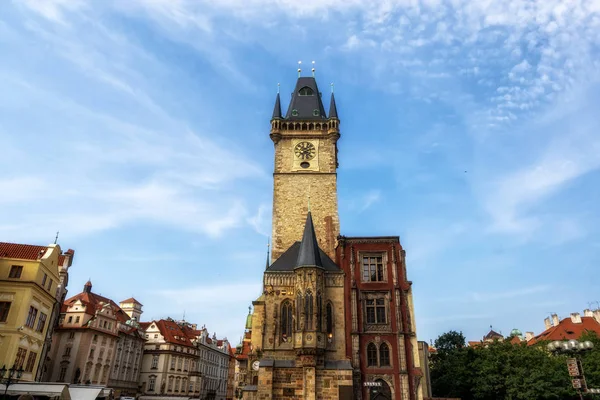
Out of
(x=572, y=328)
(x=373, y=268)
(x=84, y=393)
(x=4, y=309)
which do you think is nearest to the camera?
(x=84, y=393)

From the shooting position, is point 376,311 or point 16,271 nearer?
point 16,271

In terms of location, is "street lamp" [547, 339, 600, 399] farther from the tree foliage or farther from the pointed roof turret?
the tree foliage

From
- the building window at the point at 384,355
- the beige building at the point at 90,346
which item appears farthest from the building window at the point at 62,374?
the building window at the point at 384,355

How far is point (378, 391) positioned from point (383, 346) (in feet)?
10.4

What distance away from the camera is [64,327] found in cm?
5203

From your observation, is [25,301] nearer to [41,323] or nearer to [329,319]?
[41,323]

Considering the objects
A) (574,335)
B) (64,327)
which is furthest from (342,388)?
(574,335)

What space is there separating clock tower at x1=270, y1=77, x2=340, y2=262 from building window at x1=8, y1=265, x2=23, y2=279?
19.8m

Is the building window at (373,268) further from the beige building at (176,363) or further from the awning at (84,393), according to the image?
the beige building at (176,363)

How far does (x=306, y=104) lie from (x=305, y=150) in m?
6.56

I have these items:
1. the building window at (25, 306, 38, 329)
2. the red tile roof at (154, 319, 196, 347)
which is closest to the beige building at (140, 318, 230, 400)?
the red tile roof at (154, 319, 196, 347)

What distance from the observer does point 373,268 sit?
3597 centimetres


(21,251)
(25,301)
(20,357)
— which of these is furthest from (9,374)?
(21,251)

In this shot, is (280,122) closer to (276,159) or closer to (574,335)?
(276,159)
